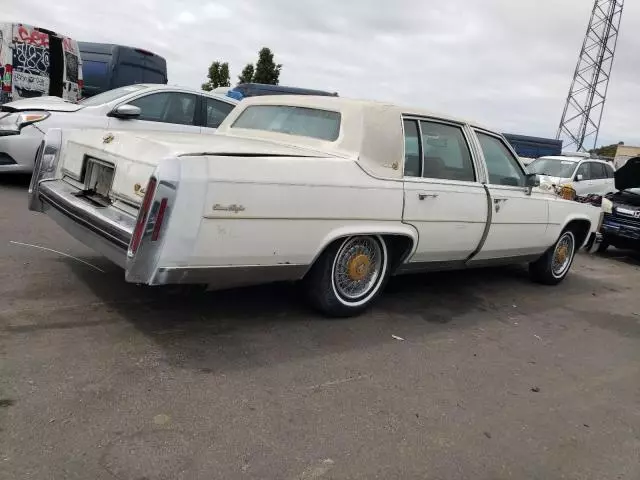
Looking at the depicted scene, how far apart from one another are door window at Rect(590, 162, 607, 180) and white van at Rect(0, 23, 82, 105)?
12244 mm

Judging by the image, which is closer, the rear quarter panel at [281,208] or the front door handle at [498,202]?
the rear quarter panel at [281,208]

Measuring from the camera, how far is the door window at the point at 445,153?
4.76 metres

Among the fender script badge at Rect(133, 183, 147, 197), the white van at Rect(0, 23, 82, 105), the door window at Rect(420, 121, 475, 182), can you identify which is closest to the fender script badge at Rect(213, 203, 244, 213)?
the fender script badge at Rect(133, 183, 147, 197)

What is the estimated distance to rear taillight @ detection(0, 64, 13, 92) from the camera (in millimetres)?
9134

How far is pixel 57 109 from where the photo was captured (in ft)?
25.7

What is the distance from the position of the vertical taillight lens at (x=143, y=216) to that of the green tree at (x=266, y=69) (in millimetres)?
27825

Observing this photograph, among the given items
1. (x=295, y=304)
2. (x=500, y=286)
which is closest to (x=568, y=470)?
(x=295, y=304)

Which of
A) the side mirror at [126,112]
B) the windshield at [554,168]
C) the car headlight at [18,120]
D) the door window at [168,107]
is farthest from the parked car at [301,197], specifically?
the windshield at [554,168]

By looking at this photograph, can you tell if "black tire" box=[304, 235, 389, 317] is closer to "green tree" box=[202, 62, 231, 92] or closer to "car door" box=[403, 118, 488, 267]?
"car door" box=[403, 118, 488, 267]

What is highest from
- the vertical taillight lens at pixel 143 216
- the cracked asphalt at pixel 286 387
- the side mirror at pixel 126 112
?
the side mirror at pixel 126 112

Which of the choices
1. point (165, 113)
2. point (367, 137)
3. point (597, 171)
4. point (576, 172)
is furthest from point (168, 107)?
point (597, 171)

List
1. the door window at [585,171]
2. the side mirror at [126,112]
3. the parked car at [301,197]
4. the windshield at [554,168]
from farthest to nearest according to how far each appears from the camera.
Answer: the door window at [585,171]
the windshield at [554,168]
the side mirror at [126,112]
the parked car at [301,197]

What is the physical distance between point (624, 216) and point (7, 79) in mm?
10043

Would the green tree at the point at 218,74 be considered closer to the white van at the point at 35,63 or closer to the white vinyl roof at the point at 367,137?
the white van at the point at 35,63
